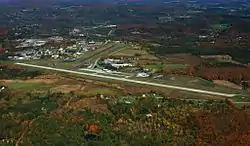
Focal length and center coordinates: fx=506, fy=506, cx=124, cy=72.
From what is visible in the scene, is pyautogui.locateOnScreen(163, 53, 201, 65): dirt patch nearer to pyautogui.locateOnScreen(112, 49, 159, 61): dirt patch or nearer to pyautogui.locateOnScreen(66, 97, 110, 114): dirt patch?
pyautogui.locateOnScreen(112, 49, 159, 61): dirt patch

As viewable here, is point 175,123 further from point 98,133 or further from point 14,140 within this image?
point 14,140

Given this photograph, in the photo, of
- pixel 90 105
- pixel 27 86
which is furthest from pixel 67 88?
pixel 90 105

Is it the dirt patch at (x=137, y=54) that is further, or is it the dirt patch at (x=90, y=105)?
the dirt patch at (x=137, y=54)

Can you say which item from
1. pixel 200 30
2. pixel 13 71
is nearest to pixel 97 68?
pixel 13 71

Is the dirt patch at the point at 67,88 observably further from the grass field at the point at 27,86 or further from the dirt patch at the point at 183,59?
the dirt patch at the point at 183,59

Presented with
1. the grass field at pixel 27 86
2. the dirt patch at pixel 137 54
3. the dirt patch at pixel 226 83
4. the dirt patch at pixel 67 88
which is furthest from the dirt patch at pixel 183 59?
the grass field at pixel 27 86

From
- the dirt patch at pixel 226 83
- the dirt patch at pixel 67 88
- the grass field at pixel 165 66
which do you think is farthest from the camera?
the grass field at pixel 165 66

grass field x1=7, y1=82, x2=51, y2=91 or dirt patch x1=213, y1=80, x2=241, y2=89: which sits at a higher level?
dirt patch x1=213, y1=80, x2=241, y2=89

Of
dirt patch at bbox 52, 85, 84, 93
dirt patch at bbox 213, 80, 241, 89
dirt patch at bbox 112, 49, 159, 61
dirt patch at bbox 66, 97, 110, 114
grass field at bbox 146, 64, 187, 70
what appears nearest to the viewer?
dirt patch at bbox 66, 97, 110, 114

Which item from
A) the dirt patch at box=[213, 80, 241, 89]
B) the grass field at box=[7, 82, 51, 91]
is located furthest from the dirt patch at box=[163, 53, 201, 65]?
the grass field at box=[7, 82, 51, 91]

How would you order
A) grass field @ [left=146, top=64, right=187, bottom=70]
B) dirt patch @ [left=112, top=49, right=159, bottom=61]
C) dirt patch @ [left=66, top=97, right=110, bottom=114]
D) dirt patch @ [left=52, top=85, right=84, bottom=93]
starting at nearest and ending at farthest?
dirt patch @ [left=66, top=97, right=110, bottom=114], dirt patch @ [left=52, top=85, right=84, bottom=93], grass field @ [left=146, top=64, right=187, bottom=70], dirt patch @ [left=112, top=49, right=159, bottom=61]
